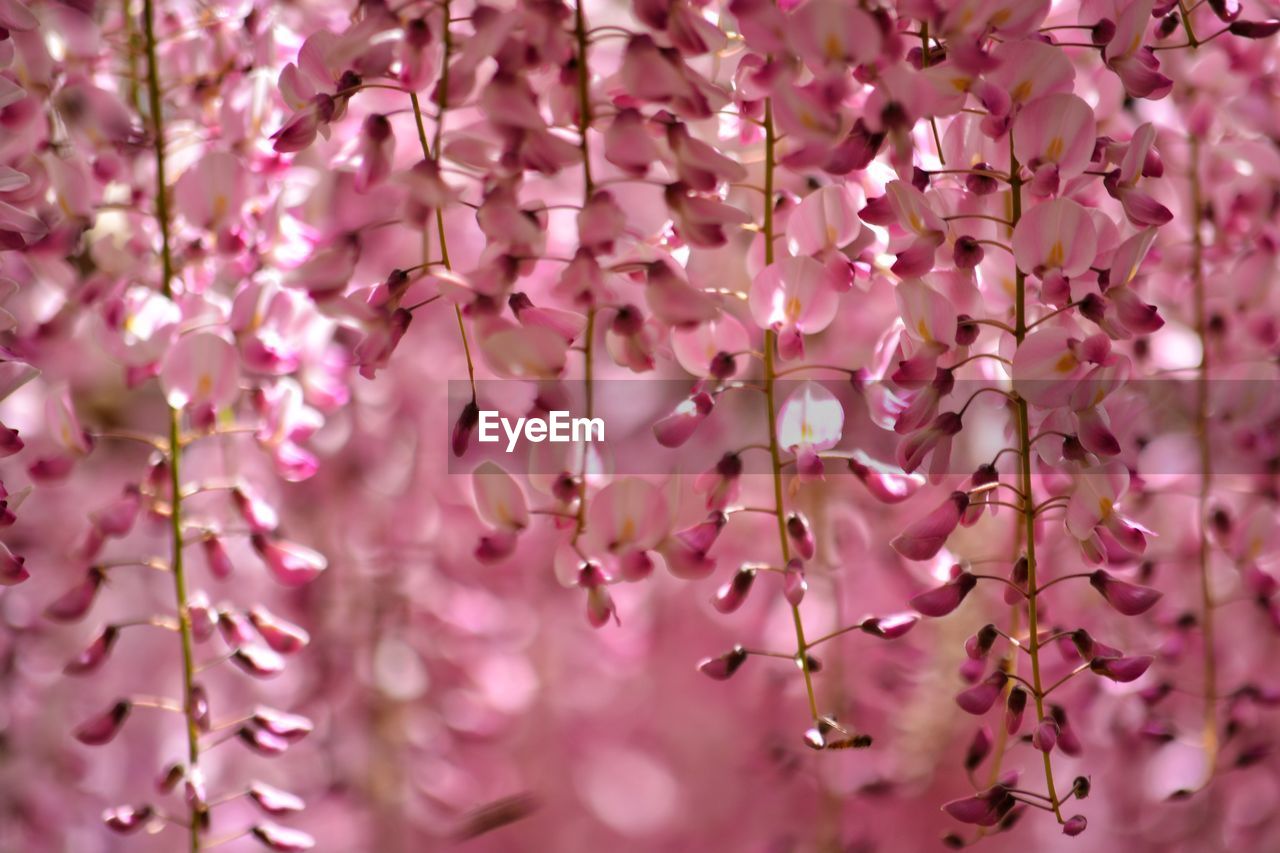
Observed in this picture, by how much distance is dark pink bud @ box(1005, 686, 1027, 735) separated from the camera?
0.45 meters

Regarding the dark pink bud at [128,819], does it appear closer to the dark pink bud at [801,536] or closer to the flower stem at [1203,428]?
the dark pink bud at [801,536]

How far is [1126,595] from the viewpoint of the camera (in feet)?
1.47

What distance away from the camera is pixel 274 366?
20.8 inches

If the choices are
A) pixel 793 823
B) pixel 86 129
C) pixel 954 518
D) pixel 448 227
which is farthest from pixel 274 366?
pixel 793 823

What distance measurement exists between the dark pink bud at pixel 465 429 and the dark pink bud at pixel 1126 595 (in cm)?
23

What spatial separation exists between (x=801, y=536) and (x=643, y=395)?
1.76ft

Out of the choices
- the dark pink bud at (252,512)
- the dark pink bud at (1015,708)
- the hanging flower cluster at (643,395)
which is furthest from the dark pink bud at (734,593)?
the dark pink bud at (252,512)

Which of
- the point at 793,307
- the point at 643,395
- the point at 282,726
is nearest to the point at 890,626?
the point at 793,307

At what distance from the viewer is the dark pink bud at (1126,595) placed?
1.45 feet

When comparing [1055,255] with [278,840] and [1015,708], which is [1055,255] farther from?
[278,840]

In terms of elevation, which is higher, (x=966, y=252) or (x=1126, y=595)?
(x=966, y=252)

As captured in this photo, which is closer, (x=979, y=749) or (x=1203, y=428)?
(x=979, y=749)

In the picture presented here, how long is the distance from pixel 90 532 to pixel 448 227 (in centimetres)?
44

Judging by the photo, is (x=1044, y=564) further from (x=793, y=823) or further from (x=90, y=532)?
(x=90, y=532)
